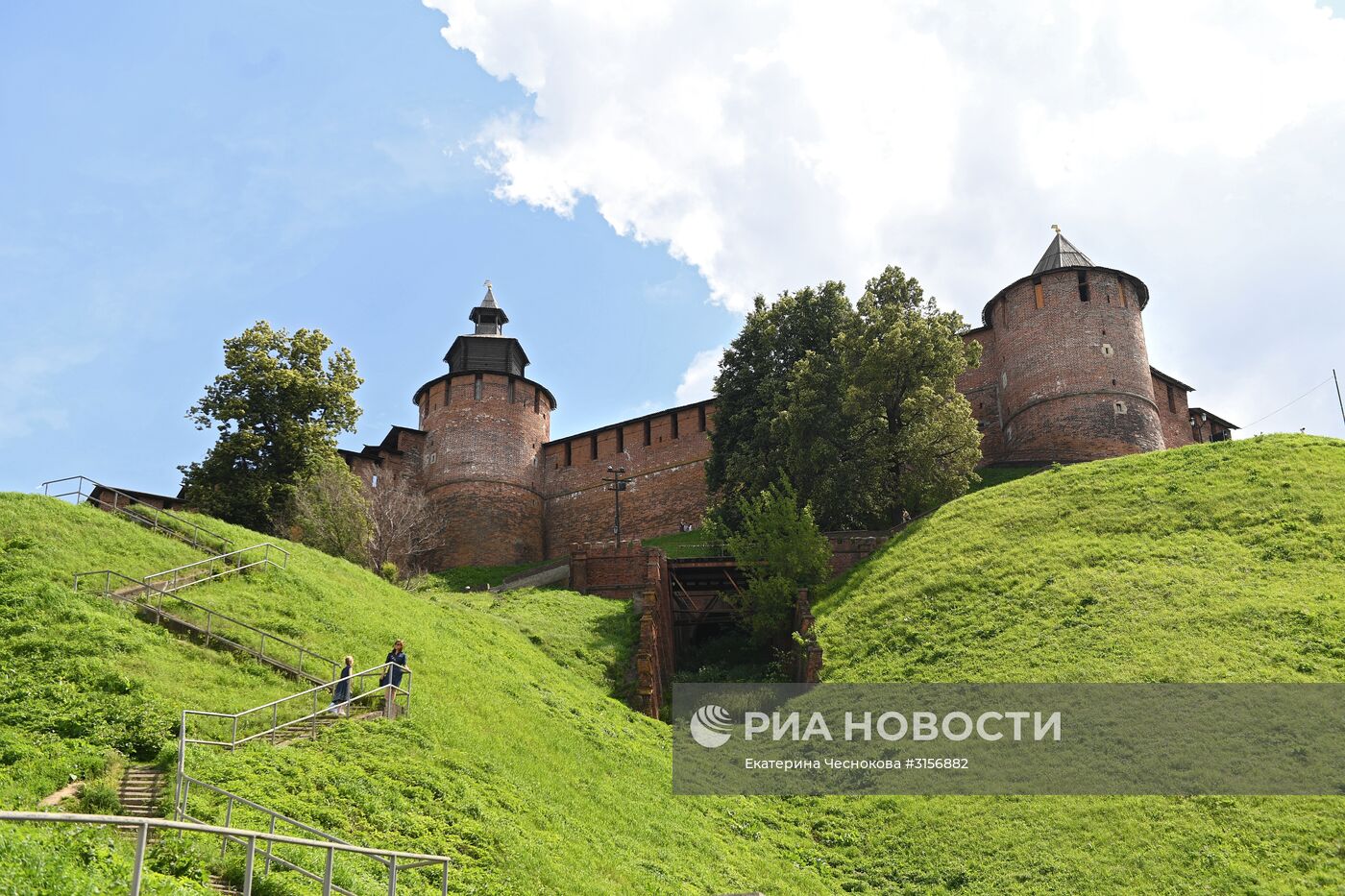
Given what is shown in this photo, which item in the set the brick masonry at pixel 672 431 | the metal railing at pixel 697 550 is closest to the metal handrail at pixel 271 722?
the metal railing at pixel 697 550

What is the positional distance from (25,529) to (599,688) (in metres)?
10.9

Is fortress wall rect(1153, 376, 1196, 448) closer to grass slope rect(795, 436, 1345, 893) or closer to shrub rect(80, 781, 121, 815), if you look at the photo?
grass slope rect(795, 436, 1345, 893)

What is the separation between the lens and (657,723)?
23141 millimetres

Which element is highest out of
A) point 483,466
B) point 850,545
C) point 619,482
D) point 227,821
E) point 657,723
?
point 483,466

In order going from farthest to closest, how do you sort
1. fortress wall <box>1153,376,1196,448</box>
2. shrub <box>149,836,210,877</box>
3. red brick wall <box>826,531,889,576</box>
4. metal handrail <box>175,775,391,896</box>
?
1. fortress wall <box>1153,376,1196,448</box>
2. red brick wall <box>826,531,889,576</box>
3. metal handrail <box>175,775,391,896</box>
4. shrub <box>149,836,210,877</box>

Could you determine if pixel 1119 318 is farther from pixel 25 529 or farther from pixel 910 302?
pixel 25 529

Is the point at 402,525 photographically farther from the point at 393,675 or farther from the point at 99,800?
the point at 99,800

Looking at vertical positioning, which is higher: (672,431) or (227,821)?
(672,431)

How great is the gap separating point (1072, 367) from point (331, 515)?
2620cm

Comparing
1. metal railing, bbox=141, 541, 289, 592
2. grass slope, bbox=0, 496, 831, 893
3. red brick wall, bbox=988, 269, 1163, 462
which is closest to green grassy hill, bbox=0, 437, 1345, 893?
grass slope, bbox=0, 496, 831, 893

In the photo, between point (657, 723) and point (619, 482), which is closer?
point (657, 723)

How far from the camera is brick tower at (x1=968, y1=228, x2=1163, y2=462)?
42188 millimetres

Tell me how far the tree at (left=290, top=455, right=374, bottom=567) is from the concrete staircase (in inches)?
810

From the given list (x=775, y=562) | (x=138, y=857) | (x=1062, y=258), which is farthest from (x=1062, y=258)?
(x=138, y=857)
